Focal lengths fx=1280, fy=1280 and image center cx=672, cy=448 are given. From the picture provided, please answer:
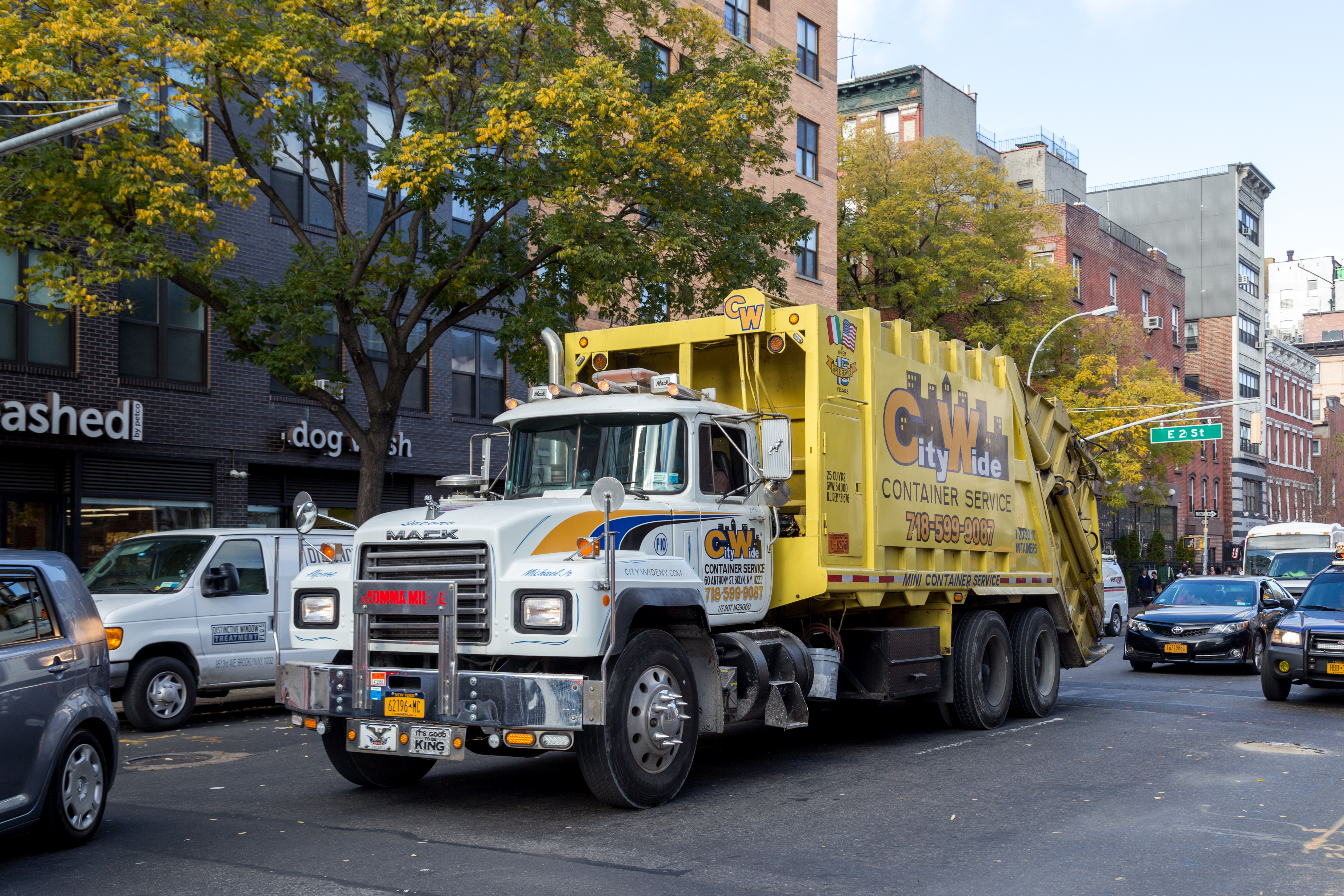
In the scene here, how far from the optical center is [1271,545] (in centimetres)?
3612

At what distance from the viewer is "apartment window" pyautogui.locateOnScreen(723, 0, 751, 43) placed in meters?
33.2

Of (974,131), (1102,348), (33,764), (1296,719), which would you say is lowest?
(1296,719)

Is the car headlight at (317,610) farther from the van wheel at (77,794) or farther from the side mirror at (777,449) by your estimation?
the side mirror at (777,449)

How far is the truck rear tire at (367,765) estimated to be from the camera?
894 cm

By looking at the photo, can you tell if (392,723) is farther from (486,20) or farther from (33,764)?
(486,20)

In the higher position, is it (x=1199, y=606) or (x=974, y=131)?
(x=974, y=131)

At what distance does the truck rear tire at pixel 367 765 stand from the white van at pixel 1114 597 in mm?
23568

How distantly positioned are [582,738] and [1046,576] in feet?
26.5

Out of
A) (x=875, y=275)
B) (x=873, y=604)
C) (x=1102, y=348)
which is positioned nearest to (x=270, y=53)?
(x=873, y=604)

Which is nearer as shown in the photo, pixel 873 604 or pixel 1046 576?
pixel 873 604

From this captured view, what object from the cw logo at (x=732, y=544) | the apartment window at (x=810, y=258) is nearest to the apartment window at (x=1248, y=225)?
the apartment window at (x=810, y=258)

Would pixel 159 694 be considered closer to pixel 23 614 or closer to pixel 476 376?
pixel 23 614

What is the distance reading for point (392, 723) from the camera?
8.09 m

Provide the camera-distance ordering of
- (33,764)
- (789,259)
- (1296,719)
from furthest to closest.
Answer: (789,259)
(1296,719)
(33,764)
